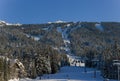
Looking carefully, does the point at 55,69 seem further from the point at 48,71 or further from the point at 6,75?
the point at 6,75

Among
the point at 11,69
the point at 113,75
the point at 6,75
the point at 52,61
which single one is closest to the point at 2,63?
the point at 6,75

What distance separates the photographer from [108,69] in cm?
14425

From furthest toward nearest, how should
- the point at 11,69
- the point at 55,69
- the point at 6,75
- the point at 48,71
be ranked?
the point at 55,69 → the point at 48,71 → the point at 11,69 → the point at 6,75

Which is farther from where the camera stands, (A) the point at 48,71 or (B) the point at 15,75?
(A) the point at 48,71

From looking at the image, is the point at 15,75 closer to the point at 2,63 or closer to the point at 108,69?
the point at 2,63

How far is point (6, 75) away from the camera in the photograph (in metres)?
107

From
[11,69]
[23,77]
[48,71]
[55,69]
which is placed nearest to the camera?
[11,69]

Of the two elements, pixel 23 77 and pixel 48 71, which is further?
pixel 48 71

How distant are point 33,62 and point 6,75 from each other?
37.0 metres

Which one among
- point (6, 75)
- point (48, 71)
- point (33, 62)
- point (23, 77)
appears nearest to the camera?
point (6, 75)

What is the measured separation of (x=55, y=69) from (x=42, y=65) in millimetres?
18358

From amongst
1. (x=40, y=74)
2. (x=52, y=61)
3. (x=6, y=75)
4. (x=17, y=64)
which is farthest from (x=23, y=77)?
(x=52, y=61)

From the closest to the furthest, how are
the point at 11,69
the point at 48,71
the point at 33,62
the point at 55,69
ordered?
the point at 11,69 → the point at 33,62 → the point at 48,71 → the point at 55,69

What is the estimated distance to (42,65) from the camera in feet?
497
